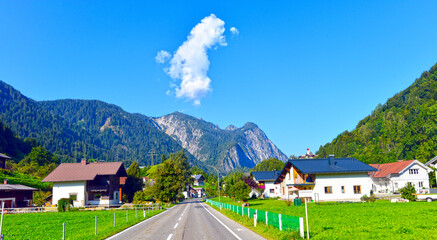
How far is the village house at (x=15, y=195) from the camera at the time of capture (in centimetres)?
4729

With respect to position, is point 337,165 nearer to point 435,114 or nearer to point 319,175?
point 319,175

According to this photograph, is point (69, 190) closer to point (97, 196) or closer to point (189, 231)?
point (97, 196)

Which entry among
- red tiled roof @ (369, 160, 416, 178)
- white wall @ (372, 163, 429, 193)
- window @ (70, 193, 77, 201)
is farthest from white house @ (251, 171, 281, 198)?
window @ (70, 193, 77, 201)

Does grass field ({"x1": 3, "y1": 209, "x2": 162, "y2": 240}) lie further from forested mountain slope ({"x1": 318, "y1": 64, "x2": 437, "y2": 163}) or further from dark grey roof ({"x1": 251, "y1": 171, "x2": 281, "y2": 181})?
forested mountain slope ({"x1": 318, "y1": 64, "x2": 437, "y2": 163})

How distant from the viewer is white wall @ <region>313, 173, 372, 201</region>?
48.3m

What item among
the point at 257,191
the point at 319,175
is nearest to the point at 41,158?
the point at 257,191

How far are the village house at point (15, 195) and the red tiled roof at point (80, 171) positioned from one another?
4008 millimetres

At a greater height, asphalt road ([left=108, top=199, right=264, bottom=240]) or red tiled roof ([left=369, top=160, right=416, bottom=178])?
red tiled roof ([left=369, top=160, right=416, bottom=178])

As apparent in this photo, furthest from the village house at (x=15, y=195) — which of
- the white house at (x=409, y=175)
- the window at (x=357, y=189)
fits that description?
the white house at (x=409, y=175)

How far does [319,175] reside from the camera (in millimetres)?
49031

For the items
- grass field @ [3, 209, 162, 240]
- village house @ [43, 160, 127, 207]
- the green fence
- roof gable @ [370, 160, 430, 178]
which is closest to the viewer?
the green fence

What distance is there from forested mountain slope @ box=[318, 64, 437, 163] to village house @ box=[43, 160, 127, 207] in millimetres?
86028

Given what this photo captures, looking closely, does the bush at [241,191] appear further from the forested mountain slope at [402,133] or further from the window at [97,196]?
the forested mountain slope at [402,133]

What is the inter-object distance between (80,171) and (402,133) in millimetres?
124875
